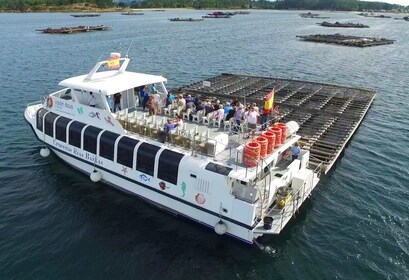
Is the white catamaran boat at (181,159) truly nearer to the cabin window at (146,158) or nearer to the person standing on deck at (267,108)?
the cabin window at (146,158)

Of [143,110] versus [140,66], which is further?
[140,66]

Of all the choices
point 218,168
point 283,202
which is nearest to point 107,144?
point 218,168

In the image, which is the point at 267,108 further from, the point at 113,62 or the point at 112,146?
the point at 113,62

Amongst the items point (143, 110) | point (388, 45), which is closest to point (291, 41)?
point (388, 45)

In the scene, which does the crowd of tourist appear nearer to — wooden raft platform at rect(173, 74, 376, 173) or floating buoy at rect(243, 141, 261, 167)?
floating buoy at rect(243, 141, 261, 167)

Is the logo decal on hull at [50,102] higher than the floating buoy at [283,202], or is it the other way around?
the logo decal on hull at [50,102]

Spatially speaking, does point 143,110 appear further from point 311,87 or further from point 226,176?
point 311,87

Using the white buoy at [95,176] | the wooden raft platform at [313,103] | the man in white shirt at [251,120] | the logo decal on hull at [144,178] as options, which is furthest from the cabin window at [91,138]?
the wooden raft platform at [313,103]

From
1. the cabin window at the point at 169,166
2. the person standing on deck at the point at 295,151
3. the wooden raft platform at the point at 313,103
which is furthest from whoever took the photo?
the wooden raft platform at the point at 313,103
